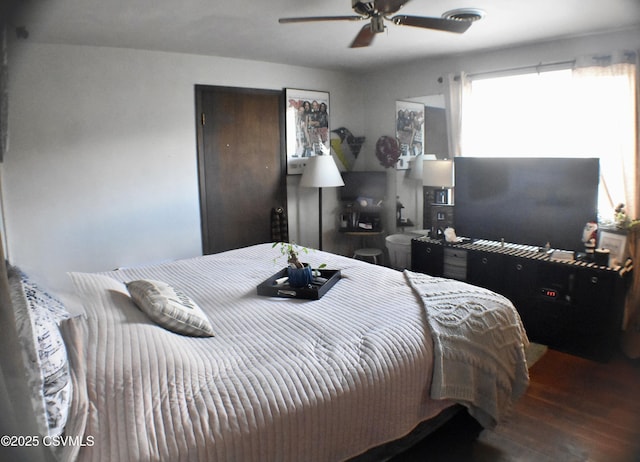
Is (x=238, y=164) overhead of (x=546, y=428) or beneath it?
overhead

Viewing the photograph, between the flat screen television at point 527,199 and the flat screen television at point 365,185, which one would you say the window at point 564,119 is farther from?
the flat screen television at point 365,185

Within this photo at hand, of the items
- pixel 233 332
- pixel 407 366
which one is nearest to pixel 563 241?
pixel 407 366

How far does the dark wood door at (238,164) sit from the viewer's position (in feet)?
11.4

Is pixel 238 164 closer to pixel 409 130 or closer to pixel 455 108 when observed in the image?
pixel 409 130

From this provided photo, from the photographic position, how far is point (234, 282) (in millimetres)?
2111

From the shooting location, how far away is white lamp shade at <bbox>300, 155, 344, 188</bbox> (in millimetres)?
3768

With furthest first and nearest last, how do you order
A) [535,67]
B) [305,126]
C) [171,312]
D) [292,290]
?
[305,126], [535,67], [292,290], [171,312]

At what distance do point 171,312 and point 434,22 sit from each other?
1.68 metres

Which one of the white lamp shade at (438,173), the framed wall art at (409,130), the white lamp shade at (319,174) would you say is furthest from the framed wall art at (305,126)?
the white lamp shade at (438,173)

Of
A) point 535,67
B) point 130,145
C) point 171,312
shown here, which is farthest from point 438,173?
point 171,312

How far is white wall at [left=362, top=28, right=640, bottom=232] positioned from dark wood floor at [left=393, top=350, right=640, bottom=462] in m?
1.90

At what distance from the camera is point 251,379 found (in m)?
1.19

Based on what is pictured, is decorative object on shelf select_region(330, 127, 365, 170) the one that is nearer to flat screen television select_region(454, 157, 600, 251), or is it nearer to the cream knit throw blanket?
flat screen television select_region(454, 157, 600, 251)

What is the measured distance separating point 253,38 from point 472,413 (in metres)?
2.50
